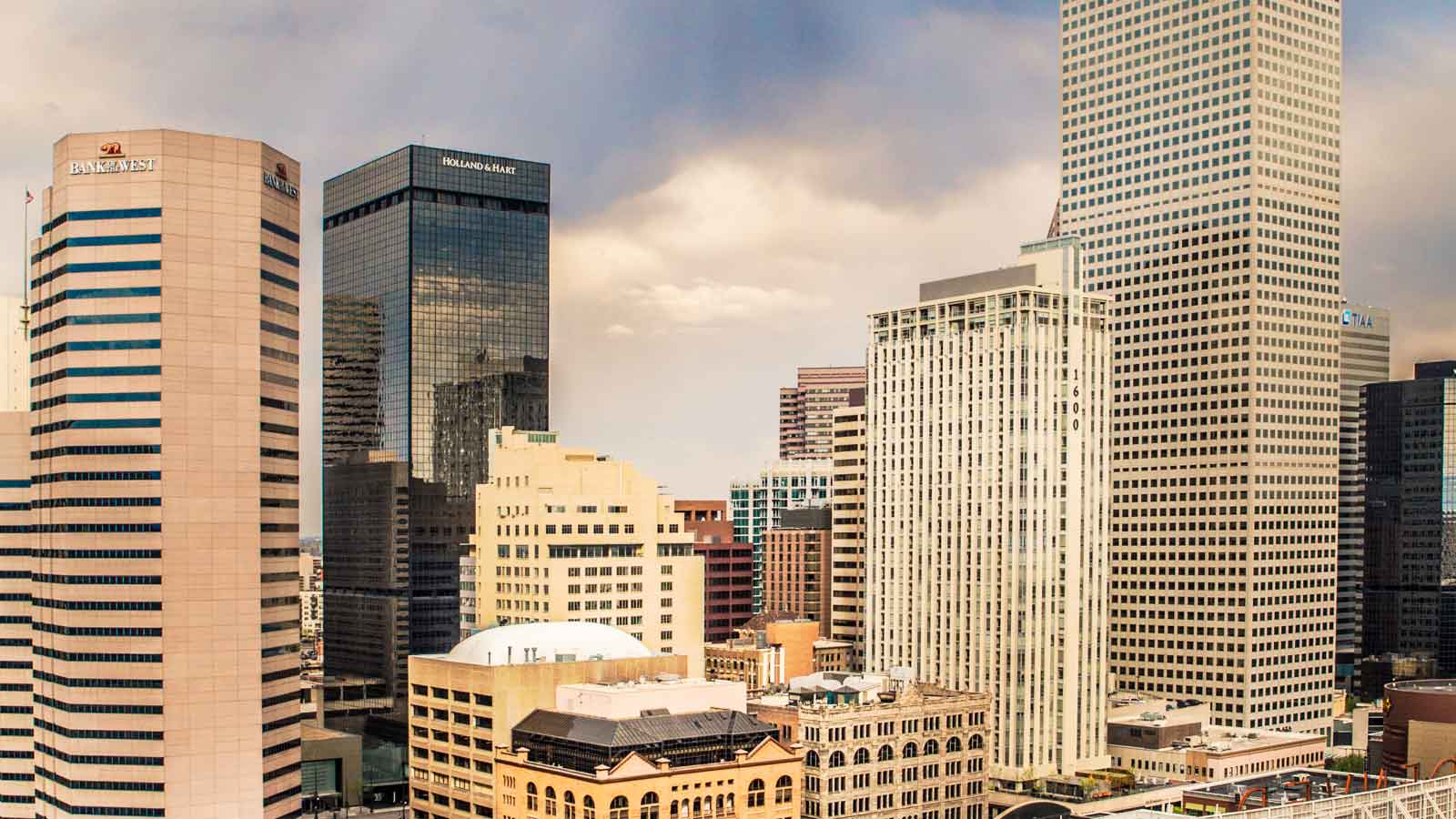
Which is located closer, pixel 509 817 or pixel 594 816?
pixel 594 816

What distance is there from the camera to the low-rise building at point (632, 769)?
18400 cm

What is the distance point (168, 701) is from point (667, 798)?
63.5m

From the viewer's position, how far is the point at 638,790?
184750 millimetres

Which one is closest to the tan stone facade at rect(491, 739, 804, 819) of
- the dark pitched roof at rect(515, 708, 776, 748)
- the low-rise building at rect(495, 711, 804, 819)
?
the low-rise building at rect(495, 711, 804, 819)

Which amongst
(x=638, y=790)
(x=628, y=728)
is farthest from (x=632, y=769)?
(x=628, y=728)

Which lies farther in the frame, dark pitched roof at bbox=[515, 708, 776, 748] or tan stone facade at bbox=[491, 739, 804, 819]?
dark pitched roof at bbox=[515, 708, 776, 748]

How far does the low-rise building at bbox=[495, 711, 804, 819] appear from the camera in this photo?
184 m

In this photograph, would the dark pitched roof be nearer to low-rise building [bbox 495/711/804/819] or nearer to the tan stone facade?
low-rise building [bbox 495/711/804/819]

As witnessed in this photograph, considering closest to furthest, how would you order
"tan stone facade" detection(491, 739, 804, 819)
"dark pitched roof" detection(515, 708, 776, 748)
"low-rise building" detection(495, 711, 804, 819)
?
"tan stone facade" detection(491, 739, 804, 819) → "low-rise building" detection(495, 711, 804, 819) → "dark pitched roof" detection(515, 708, 776, 748)

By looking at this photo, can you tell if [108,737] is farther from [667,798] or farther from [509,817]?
[667,798]

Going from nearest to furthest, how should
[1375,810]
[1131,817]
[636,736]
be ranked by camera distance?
[1131,817]
[1375,810]
[636,736]

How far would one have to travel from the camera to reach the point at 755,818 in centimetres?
19812

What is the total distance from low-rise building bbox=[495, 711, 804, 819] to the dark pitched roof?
15 centimetres

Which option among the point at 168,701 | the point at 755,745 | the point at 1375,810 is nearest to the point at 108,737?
the point at 168,701
